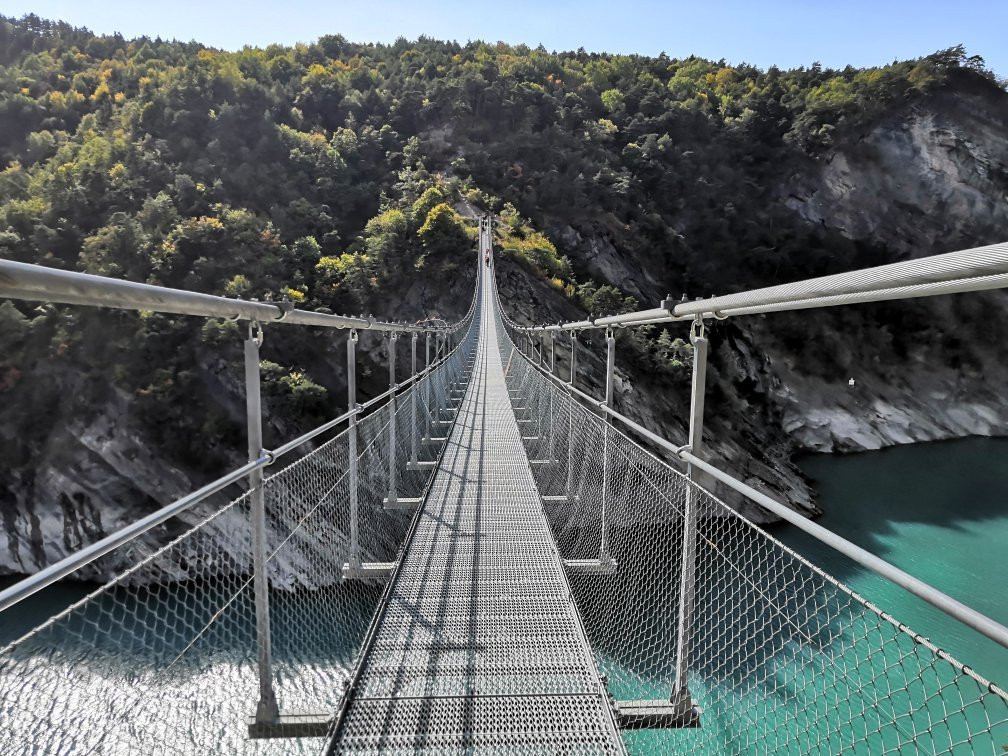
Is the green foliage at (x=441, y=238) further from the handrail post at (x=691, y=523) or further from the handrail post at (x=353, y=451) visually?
the handrail post at (x=691, y=523)

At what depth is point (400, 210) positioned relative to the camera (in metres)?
19.6

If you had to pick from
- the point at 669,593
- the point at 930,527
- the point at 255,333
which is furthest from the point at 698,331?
the point at 930,527

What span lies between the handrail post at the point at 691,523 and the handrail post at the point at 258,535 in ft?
3.17

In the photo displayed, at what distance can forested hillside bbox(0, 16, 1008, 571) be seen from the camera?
39.7ft

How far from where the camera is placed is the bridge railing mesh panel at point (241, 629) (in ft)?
4.06

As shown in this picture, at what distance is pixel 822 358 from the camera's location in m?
18.7

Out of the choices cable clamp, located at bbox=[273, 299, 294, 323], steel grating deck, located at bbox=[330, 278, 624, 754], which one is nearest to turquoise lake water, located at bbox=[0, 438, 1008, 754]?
steel grating deck, located at bbox=[330, 278, 624, 754]

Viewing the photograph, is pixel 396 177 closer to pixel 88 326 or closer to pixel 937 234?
pixel 88 326

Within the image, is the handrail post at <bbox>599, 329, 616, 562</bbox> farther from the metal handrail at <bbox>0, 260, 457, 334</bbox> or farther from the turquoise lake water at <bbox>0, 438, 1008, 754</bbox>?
the turquoise lake water at <bbox>0, 438, 1008, 754</bbox>

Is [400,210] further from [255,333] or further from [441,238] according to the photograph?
[255,333]

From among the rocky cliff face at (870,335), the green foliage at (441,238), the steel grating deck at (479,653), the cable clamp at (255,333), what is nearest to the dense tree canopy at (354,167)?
the green foliage at (441,238)

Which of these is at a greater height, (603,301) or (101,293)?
(603,301)

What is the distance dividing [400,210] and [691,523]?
19.6 m

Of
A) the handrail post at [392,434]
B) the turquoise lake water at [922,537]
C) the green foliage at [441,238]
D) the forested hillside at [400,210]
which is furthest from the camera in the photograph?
the green foliage at [441,238]
